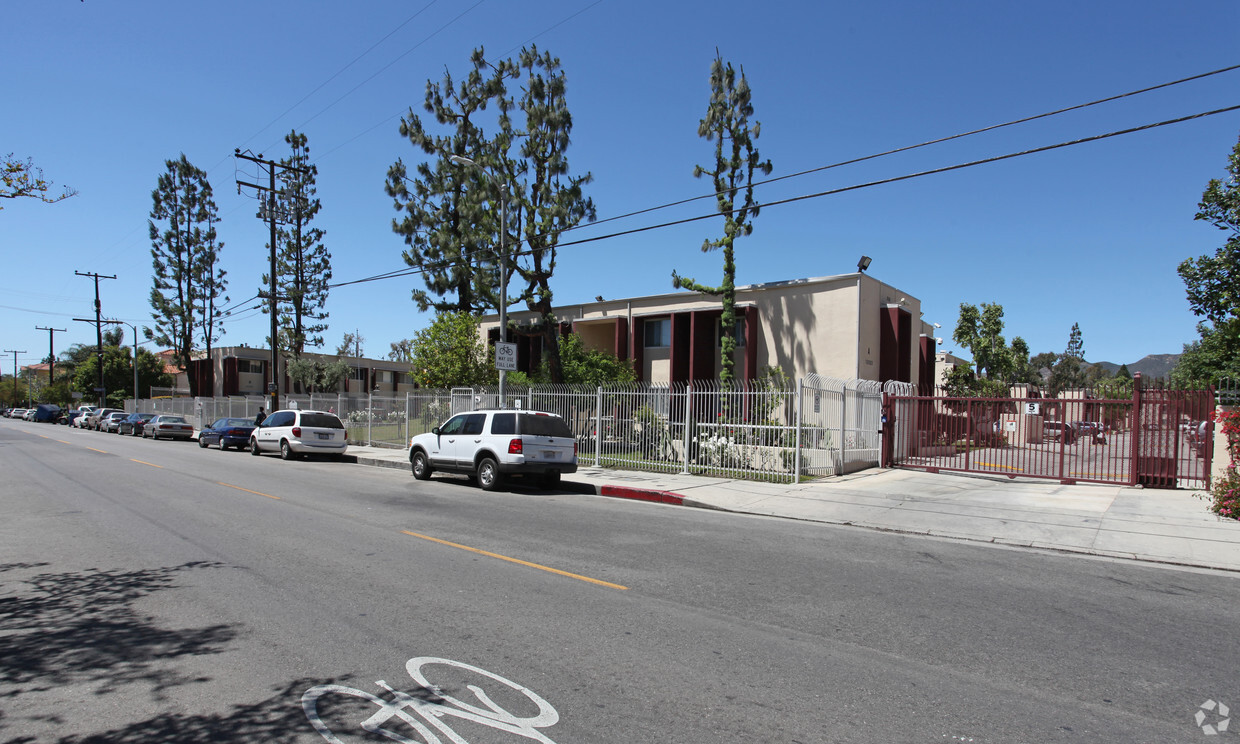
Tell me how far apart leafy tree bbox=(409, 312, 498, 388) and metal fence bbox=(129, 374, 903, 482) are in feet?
17.3

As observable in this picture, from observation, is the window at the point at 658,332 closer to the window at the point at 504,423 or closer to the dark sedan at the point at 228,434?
the window at the point at 504,423

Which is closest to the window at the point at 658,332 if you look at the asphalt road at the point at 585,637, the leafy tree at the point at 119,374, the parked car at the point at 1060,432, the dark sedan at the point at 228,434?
the parked car at the point at 1060,432

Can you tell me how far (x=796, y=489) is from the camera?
1458 centimetres

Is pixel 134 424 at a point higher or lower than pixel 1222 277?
lower

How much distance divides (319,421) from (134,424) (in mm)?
26123

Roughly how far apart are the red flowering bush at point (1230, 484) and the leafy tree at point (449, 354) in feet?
73.3

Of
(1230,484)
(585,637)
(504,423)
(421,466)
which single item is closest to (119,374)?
(421,466)

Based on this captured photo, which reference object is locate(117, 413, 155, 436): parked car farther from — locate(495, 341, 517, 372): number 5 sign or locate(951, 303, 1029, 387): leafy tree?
locate(951, 303, 1029, 387): leafy tree

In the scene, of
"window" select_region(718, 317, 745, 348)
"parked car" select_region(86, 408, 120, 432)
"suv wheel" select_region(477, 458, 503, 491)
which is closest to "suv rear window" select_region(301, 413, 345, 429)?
"suv wheel" select_region(477, 458, 503, 491)

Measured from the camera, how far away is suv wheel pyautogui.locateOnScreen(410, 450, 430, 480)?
17078 mm

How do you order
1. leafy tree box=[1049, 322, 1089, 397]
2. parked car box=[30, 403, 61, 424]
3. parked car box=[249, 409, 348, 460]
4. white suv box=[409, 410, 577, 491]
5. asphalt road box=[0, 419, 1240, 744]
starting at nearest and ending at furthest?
asphalt road box=[0, 419, 1240, 744], white suv box=[409, 410, 577, 491], parked car box=[249, 409, 348, 460], parked car box=[30, 403, 61, 424], leafy tree box=[1049, 322, 1089, 397]

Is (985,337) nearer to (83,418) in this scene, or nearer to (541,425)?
(541,425)

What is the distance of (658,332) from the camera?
3008cm

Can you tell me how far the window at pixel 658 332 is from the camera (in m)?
29.7
